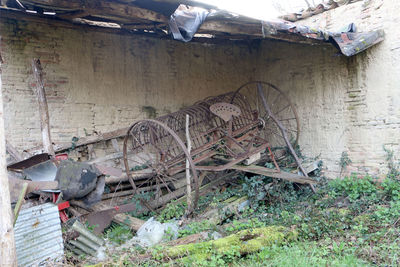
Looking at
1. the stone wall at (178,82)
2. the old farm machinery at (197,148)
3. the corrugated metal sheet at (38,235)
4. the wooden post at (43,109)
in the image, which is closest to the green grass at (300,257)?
the old farm machinery at (197,148)

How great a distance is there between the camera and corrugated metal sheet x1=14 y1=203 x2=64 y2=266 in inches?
143

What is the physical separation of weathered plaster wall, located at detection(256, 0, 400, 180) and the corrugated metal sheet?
492cm

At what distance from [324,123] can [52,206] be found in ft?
16.5

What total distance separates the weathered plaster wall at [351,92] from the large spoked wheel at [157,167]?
9.18 ft

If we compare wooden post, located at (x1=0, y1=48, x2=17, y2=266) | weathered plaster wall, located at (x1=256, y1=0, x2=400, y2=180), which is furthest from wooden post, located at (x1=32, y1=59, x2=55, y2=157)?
weathered plaster wall, located at (x1=256, y1=0, x2=400, y2=180)

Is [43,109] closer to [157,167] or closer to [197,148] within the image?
[157,167]

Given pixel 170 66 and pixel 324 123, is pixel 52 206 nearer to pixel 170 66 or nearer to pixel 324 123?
pixel 170 66

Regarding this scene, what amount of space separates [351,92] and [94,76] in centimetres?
487

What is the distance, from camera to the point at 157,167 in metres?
5.18

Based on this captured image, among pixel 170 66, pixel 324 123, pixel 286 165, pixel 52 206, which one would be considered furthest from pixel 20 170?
pixel 324 123

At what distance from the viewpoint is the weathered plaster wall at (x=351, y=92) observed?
18.1ft

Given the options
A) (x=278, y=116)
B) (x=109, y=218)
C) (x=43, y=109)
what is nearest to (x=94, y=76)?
(x=43, y=109)

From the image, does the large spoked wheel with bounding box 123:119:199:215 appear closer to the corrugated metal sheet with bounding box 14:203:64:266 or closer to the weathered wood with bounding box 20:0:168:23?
the weathered wood with bounding box 20:0:168:23

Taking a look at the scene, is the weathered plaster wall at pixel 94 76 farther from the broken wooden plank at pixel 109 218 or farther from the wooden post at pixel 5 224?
the wooden post at pixel 5 224
